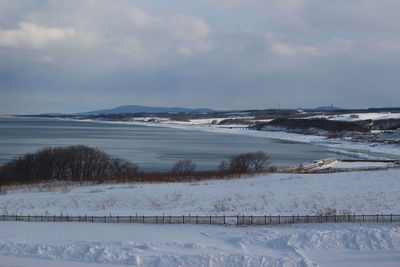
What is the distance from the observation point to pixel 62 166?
44.7m

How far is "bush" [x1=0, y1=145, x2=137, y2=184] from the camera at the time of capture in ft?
141

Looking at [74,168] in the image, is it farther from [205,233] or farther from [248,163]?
[205,233]

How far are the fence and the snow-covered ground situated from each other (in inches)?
67.9

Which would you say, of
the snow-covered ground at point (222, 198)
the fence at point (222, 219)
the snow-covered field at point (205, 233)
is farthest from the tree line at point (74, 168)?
the fence at point (222, 219)

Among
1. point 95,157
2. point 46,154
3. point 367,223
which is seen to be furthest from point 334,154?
point 367,223

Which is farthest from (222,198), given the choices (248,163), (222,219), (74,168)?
(74,168)

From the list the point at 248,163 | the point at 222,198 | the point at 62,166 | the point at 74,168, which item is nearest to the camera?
the point at 222,198

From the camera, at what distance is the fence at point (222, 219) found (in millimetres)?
19531

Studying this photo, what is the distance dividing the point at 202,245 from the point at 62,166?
3073cm

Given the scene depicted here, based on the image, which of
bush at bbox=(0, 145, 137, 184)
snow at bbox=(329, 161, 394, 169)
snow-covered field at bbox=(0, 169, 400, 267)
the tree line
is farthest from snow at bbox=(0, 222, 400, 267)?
snow at bbox=(329, 161, 394, 169)

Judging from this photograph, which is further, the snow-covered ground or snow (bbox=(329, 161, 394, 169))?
snow (bbox=(329, 161, 394, 169))

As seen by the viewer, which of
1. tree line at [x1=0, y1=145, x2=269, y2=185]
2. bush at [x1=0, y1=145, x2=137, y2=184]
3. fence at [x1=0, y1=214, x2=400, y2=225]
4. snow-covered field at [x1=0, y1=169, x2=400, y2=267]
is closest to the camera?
snow-covered field at [x1=0, y1=169, x2=400, y2=267]

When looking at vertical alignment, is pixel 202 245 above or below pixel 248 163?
A: above

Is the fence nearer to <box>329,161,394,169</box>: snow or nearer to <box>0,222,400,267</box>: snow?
<box>0,222,400,267</box>: snow
